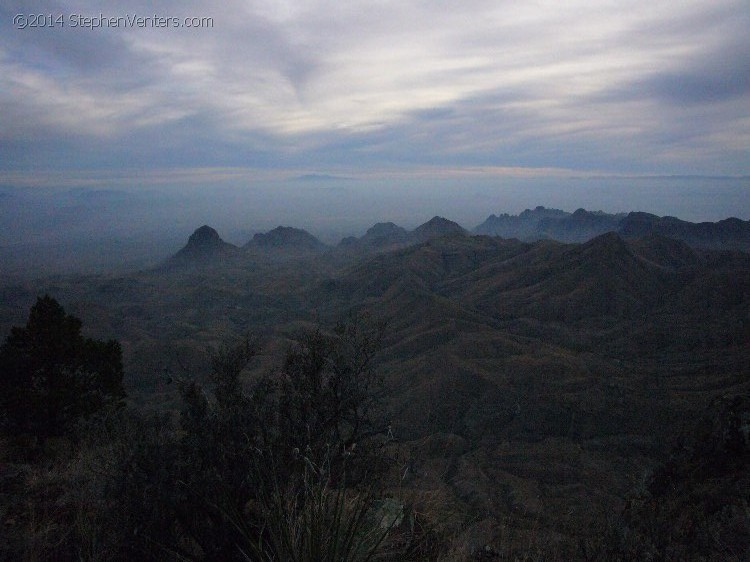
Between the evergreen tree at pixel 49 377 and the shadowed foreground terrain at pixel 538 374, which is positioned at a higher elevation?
the evergreen tree at pixel 49 377

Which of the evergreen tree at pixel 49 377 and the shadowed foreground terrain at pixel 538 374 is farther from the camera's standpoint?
the evergreen tree at pixel 49 377

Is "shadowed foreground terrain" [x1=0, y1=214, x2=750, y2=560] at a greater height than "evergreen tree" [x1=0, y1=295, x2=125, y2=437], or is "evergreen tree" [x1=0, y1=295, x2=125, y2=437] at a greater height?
"evergreen tree" [x1=0, y1=295, x2=125, y2=437]

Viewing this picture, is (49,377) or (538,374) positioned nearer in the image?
(49,377)

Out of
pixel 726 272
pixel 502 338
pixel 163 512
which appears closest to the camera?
pixel 163 512

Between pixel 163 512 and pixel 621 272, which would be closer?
pixel 163 512

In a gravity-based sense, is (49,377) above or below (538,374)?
above

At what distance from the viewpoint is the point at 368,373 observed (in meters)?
11.0

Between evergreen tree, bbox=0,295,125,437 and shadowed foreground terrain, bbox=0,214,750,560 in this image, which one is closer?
shadowed foreground terrain, bbox=0,214,750,560

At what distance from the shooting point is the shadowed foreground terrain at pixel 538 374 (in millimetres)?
7238

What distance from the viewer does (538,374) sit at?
64500 mm

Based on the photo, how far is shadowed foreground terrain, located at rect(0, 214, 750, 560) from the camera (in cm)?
724

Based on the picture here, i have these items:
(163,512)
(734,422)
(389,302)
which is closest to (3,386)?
(163,512)

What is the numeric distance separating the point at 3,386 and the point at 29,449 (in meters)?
5.85

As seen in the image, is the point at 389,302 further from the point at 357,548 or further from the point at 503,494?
the point at 357,548
